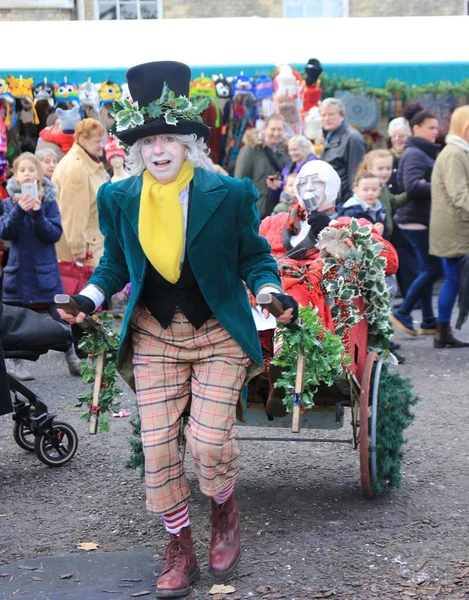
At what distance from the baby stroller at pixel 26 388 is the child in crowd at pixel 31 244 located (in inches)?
83.6

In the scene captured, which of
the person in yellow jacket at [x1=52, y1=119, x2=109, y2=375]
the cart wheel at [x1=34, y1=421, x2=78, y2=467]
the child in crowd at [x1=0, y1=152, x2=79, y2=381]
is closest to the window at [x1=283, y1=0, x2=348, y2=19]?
the person in yellow jacket at [x1=52, y1=119, x2=109, y2=375]

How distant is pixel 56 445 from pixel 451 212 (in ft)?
14.2

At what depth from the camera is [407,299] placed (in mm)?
8930

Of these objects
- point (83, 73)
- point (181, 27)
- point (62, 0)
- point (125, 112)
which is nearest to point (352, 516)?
point (125, 112)

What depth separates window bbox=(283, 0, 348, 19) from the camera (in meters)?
20.9

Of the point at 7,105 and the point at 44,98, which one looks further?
the point at 44,98

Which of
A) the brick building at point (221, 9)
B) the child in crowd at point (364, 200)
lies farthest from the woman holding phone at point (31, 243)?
the brick building at point (221, 9)

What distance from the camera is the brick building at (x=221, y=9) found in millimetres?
20094

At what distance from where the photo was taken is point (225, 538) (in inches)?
156

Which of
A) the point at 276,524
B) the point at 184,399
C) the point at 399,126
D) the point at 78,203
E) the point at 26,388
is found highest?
the point at 399,126

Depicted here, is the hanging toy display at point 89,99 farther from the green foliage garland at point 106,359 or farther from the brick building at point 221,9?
the brick building at point 221,9

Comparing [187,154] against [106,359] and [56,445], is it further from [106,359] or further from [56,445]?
[56,445]

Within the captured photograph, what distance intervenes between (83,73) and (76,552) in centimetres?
865

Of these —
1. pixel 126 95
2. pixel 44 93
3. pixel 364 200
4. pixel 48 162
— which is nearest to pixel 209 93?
pixel 44 93
